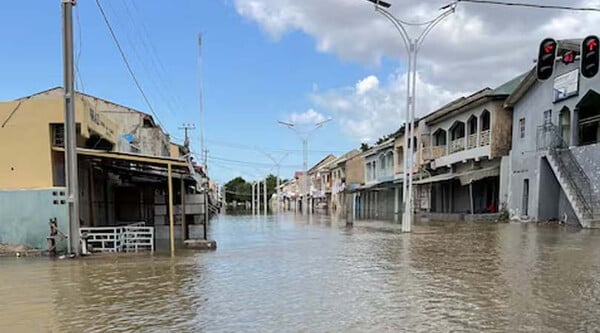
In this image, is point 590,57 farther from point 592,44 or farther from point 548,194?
point 548,194

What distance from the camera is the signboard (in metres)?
25.1

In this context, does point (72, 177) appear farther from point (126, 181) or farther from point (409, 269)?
point (126, 181)

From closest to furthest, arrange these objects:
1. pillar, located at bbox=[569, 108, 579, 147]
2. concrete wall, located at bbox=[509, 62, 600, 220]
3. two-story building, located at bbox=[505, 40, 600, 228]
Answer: two-story building, located at bbox=[505, 40, 600, 228] < pillar, located at bbox=[569, 108, 579, 147] < concrete wall, located at bbox=[509, 62, 600, 220]

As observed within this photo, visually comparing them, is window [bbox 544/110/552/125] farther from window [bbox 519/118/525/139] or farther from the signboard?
window [bbox 519/118/525/139]

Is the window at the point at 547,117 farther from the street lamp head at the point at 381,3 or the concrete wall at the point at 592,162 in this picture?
the street lamp head at the point at 381,3

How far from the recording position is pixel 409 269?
37.6ft

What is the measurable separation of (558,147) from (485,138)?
7670mm

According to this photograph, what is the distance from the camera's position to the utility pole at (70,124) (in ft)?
48.2

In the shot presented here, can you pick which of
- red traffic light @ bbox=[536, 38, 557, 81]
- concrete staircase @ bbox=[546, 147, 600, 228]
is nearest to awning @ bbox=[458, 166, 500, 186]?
concrete staircase @ bbox=[546, 147, 600, 228]

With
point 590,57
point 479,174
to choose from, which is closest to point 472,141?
point 479,174

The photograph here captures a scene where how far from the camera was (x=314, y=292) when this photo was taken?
8969 millimetres

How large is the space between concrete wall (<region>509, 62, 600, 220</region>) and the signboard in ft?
0.68

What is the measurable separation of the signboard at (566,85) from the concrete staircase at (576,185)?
2.71 meters

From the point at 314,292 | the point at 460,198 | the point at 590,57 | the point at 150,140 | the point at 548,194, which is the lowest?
the point at 314,292
